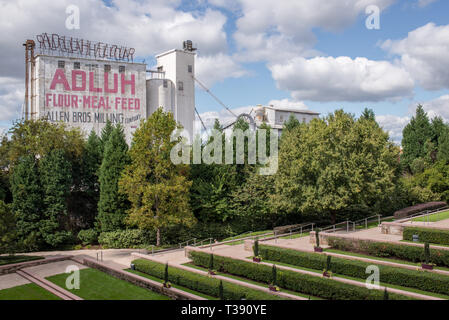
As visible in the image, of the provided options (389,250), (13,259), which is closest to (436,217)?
(389,250)

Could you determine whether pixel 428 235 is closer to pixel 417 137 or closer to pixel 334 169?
pixel 334 169

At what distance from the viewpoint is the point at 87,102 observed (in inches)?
2057

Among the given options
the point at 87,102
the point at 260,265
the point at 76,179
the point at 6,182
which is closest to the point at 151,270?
the point at 260,265

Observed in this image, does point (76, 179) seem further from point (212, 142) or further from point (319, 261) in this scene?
point (319, 261)

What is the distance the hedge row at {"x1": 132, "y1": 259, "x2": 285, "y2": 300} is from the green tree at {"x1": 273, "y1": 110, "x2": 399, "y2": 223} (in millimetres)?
12136

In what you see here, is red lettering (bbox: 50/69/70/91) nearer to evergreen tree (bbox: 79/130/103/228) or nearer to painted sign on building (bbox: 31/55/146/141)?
painted sign on building (bbox: 31/55/146/141)

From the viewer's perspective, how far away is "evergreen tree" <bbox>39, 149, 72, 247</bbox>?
28.5 meters

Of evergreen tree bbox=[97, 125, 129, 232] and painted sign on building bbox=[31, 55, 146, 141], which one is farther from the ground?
painted sign on building bbox=[31, 55, 146, 141]

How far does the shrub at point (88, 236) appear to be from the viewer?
29706mm

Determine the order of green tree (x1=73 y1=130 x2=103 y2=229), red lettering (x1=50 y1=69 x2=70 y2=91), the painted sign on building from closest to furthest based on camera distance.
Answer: green tree (x1=73 y1=130 x2=103 y2=229) → the painted sign on building → red lettering (x1=50 y1=69 x2=70 y2=91)

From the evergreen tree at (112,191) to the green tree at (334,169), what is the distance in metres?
11.9

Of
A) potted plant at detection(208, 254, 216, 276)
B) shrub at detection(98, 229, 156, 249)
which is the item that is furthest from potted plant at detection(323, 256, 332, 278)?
shrub at detection(98, 229, 156, 249)

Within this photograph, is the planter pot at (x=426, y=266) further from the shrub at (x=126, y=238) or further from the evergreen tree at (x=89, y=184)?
the evergreen tree at (x=89, y=184)

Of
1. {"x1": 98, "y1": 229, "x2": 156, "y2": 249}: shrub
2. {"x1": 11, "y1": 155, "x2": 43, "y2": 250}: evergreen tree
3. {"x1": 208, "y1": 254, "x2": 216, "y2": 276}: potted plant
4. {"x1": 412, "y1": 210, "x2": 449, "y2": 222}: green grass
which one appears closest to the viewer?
{"x1": 208, "y1": 254, "x2": 216, "y2": 276}: potted plant
